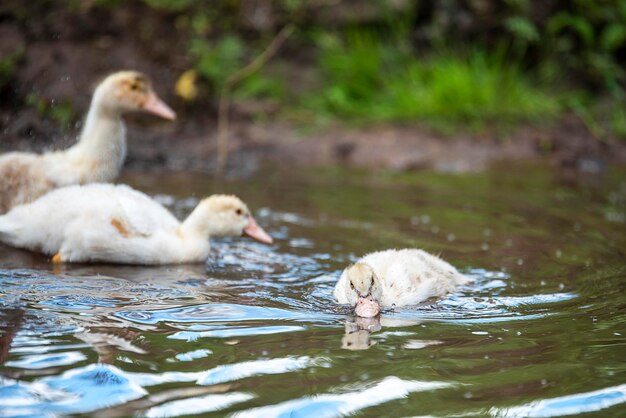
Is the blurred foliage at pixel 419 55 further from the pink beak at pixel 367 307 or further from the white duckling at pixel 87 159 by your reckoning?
the pink beak at pixel 367 307

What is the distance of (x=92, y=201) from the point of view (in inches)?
271

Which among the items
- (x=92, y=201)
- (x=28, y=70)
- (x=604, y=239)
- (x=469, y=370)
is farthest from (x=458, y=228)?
(x=28, y=70)

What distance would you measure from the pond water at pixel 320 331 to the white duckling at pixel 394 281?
0.39 feet

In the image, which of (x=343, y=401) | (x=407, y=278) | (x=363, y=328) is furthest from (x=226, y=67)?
(x=343, y=401)

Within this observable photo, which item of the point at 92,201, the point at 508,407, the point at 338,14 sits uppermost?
the point at 338,14

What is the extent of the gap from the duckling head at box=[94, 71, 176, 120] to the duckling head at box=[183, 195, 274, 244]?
1262 mm

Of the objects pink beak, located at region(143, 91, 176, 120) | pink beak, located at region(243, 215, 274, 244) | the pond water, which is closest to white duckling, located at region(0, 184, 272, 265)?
pink beak, located at region(243, 215, 274, 244)

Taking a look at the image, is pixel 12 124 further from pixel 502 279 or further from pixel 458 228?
pixel 502 279

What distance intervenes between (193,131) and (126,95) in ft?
14.8

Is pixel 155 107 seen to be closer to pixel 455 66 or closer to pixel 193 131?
pixel 193 131

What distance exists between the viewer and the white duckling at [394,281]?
559 centimetres

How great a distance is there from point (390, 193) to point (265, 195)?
133cm

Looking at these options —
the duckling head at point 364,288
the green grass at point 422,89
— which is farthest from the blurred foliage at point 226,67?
the duckling head at point 364,288

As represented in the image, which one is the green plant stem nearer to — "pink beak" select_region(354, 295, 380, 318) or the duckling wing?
the duckling wing
